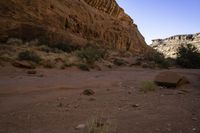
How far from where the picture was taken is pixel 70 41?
829 inches

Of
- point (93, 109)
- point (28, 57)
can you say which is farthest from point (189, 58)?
point (93, 109)

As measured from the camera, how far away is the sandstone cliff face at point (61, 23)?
19.1 meters

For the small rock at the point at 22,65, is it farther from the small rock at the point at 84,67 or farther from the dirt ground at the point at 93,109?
the dirt ground at the point at 93,109

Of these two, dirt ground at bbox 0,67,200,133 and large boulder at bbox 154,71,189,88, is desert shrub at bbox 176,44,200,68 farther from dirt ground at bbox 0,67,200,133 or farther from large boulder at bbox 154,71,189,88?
dirt ground at bbox 0,67,200,133

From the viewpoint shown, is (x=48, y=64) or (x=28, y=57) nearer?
(x=48, y=64)

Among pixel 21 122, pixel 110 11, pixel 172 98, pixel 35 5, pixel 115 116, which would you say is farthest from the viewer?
pixel 110 11

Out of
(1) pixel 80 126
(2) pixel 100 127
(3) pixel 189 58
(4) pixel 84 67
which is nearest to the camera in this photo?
(2) pixel 100 127

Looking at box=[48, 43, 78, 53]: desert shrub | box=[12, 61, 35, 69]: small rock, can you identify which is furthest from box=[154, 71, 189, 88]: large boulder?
box=[48, 43, 78, 53]: desert shrub

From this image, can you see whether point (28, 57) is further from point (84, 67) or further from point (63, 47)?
point (63, 47)

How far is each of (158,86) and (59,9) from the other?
16.8 metres

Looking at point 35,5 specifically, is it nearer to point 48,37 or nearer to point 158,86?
point 48,37

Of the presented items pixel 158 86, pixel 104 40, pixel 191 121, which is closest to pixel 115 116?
pixel 191 121

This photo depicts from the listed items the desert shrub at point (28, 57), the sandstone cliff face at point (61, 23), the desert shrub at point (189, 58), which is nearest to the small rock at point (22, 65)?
the desert shrub at point (28, 57)

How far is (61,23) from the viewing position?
22.5 meters
